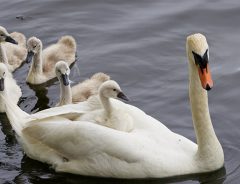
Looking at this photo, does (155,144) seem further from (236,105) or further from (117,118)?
(236,105)

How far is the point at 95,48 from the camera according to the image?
497 inches

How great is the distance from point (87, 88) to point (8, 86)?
1088 millimetres

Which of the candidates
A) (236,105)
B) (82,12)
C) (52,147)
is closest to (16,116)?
(52,147)

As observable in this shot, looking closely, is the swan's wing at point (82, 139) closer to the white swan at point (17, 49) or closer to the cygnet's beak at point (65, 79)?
the cygnet's beak at point (65, 79)

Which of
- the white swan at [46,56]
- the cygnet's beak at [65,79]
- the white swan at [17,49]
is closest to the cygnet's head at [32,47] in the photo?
the white swan at [46,56]

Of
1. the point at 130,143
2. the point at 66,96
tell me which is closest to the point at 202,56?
the point at 130,143

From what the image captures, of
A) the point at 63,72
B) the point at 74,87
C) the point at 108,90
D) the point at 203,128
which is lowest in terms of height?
the point at 74,87

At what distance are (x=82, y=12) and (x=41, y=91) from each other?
2678mm

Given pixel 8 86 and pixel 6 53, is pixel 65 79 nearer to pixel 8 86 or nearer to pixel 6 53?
pixel 8 86

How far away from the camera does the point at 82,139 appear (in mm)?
8828

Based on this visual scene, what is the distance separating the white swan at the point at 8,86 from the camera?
10398 mm

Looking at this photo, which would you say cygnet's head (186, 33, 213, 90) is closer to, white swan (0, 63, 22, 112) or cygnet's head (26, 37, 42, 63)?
white swan (0, 63, 22, 112)

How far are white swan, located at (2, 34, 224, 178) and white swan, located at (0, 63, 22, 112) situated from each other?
111 centimetres

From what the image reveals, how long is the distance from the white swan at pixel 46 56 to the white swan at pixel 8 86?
38 cm
